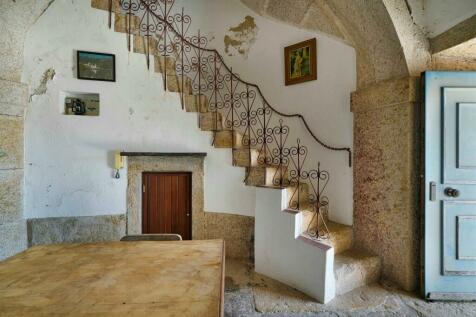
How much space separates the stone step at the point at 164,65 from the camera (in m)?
3.18

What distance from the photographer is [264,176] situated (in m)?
2.94

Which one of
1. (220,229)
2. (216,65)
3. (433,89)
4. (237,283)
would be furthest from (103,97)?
(433,89)

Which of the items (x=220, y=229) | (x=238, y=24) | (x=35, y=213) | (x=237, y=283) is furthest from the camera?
(x=238, y=24)

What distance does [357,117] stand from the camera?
2.86 meters

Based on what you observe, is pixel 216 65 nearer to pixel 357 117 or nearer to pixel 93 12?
pixel 93 12

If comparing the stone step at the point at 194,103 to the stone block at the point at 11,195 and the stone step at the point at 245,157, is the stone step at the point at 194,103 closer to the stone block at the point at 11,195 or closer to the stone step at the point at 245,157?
the stone step at the point at 245,157

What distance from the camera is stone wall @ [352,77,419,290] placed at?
241 cm

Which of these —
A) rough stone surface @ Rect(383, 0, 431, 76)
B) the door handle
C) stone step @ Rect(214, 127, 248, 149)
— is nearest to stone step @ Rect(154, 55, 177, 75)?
stone step @ Rect(214, 127, 248, 149)

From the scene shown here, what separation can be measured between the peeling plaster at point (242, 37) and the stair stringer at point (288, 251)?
235 centimetres

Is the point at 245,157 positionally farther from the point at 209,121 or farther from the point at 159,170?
the point at 159,170

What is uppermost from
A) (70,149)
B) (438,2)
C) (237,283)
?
(438,2)

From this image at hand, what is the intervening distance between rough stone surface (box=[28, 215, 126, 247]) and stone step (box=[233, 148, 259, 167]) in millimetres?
1653

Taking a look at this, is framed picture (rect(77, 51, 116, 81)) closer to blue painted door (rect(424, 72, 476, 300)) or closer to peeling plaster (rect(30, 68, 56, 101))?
peeling plaster (rect(30, 68, 56, 101))

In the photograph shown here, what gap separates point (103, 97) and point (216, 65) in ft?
6.08
